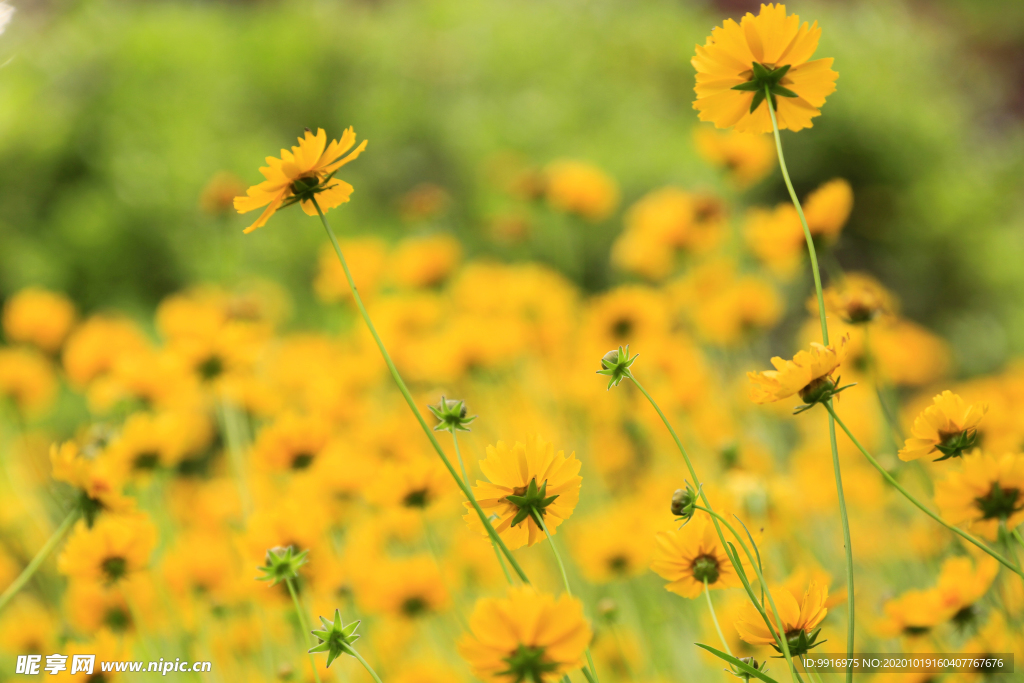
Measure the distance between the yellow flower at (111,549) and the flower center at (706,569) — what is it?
457mm

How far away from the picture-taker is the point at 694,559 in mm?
397

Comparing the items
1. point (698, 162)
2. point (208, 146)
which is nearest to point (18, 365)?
point (208, 146)

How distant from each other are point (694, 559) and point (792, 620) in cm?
6

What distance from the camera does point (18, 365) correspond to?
105 cm

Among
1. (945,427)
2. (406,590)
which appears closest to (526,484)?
(945,427)

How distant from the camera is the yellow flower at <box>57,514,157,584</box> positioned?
0.56 meters

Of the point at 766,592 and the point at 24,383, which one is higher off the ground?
the point at 24,383

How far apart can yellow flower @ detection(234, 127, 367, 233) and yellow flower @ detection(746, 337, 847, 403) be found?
243mm

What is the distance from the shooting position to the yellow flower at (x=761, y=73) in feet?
1.26

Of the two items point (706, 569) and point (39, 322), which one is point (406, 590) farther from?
point (39, 322)

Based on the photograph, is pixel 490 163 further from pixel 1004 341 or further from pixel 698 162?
pixel 1004 341

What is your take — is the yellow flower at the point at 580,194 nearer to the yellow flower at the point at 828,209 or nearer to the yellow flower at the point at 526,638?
the yellow flower at the point at 828,209

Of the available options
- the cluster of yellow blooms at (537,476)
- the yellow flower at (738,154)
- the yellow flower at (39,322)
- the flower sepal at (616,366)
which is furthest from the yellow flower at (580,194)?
the yellow flower at (39,322)

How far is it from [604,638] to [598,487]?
356 millimetres
